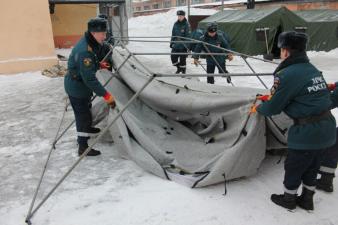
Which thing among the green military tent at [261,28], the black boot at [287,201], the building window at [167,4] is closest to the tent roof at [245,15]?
the green military tent at [261,28]

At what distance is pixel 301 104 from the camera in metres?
2.80

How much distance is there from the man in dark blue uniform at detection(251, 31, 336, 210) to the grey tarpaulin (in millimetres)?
449

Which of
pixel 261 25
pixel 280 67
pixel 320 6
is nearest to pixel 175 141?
pixel 280 67

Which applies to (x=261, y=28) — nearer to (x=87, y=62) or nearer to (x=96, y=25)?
(x=96, y=25)

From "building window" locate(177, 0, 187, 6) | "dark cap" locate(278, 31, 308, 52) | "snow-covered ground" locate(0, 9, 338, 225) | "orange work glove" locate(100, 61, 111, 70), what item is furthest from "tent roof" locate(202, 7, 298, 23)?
"building window" locate(177, 0, 187, 6)

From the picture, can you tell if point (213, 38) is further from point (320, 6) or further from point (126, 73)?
point (320, 6)

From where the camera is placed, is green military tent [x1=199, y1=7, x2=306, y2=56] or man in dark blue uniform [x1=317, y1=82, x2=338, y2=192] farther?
green military tent [x1=199, y1=7, x2=306, y2=56]

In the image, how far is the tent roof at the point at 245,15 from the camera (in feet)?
42.9

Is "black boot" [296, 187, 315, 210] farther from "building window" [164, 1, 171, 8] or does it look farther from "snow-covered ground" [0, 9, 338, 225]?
"building window" [164, 1, 171, 8]

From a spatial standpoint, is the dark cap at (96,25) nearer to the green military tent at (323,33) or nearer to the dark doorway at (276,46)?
the dark doorway at (276,46)

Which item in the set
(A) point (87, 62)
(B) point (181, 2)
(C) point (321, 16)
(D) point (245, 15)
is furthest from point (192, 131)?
(B) point (181, 2)

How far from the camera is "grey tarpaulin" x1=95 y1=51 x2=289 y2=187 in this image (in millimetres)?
3318

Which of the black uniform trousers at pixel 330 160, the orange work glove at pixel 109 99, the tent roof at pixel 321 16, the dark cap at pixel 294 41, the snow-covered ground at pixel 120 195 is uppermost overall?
the dark cap at pixel 294 41

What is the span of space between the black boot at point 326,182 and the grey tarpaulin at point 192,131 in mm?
485
